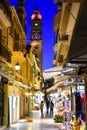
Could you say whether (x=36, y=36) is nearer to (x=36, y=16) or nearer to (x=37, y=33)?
(x=37, y=33)

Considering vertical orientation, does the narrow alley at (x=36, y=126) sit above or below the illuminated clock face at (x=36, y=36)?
below

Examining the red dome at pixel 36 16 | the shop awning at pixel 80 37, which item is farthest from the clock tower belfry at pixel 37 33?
the shop awning at pixel 80 37

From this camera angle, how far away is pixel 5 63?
24.7 m

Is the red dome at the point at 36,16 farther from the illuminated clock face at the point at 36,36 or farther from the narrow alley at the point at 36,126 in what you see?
the narrow alley at the point at 36,126

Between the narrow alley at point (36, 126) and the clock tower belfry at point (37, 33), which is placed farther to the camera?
the clock tower belfry at point (37, 33)

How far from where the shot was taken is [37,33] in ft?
436

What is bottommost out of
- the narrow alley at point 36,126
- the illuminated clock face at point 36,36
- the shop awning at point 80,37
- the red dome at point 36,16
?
the narrow alley at point 36,126

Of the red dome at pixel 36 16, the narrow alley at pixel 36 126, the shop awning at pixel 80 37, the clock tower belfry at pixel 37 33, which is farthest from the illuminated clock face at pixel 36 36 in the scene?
the shop awning at pixel 80 37

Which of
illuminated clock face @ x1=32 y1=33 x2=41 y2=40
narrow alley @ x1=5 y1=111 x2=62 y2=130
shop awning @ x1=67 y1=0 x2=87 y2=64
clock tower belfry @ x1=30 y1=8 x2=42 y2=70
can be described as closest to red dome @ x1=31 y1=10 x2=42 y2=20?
clock tower belfry @ x1=30 y1=8 x2=42 y2=70

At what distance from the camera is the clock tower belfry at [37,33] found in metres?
125

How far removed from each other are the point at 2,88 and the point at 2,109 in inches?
60.8

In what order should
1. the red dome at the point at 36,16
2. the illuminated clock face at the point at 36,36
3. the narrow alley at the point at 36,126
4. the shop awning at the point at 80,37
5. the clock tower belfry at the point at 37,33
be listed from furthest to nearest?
the red dome at the point at 36,16
the illuminated clock face at the point at 36,36
the clock tower belfry at the point at 37,33
the narrow alley at the point at 36,126
the shop awning at the point at 80,37

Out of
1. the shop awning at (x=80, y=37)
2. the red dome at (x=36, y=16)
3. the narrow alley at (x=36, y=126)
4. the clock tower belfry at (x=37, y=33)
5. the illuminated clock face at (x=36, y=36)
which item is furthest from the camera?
the red dome at (x=36, y=16)

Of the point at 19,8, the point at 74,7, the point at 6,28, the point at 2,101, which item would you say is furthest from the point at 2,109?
the point at 19,8
